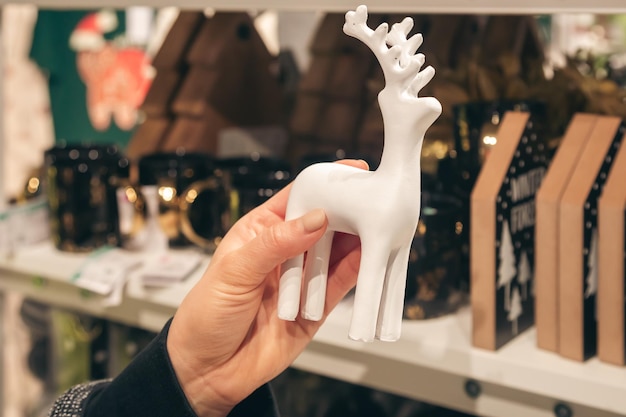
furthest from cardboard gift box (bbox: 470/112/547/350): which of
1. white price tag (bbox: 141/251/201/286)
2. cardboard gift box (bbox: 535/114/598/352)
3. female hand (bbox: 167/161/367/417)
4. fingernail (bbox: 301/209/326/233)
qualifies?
white price tag (bbox: 141/251/201/286)

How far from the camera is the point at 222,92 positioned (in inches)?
52.9

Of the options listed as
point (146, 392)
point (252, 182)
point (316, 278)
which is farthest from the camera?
point (252, 182)

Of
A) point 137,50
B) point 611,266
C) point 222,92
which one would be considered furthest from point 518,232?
point 137,50

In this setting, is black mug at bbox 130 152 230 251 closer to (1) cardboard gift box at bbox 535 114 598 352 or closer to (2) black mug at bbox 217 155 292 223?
(2) black mug at bbox 217 155 292 223

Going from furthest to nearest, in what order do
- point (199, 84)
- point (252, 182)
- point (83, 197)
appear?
point (199, 84) → point (83, 197) → point (252, 182)

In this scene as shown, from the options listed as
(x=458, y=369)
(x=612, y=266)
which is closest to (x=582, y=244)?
(x=612, y=266)

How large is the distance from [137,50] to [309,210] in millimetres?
1553

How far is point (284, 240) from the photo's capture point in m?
0.62

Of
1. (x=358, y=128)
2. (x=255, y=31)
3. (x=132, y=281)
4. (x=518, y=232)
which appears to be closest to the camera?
(x=518, y=232)

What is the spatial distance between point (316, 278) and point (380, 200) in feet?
0.35

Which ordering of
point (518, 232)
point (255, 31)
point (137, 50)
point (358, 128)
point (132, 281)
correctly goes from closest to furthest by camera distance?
point (518, 232) → point (132, 281) → point (358, 128) → point (255, 31) → point (137, 50)

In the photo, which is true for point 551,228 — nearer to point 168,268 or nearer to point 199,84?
point 168,268

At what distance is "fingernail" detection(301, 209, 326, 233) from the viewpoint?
611 millimetres

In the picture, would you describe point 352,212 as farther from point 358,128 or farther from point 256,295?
point 358,128
